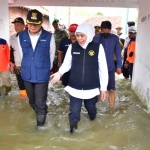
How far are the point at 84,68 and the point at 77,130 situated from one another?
1.08 metres

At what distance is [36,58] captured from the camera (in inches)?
146

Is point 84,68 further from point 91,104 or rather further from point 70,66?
point 91,104

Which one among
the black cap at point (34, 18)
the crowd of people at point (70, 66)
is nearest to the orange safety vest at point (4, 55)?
the crowd of people at point (70, 66)

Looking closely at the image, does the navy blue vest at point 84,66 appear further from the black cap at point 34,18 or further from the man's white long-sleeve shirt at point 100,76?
the black cap at point 34,18

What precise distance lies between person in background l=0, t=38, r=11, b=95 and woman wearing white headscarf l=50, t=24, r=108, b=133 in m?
2.03

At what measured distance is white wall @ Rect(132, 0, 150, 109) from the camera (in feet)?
16.6

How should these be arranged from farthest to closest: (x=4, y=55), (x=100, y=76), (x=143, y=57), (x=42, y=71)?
Result: (x=143, y=57) → (x=4, y=55) → (x=42, y=71) → (x=100, y=76)

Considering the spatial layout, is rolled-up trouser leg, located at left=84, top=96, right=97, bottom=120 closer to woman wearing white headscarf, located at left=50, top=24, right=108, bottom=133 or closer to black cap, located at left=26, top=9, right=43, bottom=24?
woman wearing white headscarf, located at left=50, top=24, right=108, bottom=133

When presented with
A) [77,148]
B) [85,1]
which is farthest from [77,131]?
[85,1]

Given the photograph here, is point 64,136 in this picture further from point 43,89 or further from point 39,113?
point 43,89

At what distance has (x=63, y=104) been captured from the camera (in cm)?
528


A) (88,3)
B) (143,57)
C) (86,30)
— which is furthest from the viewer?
(88,3)

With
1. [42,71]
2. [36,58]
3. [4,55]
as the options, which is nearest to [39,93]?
[42,71]

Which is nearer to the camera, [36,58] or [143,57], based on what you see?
[36,58]
